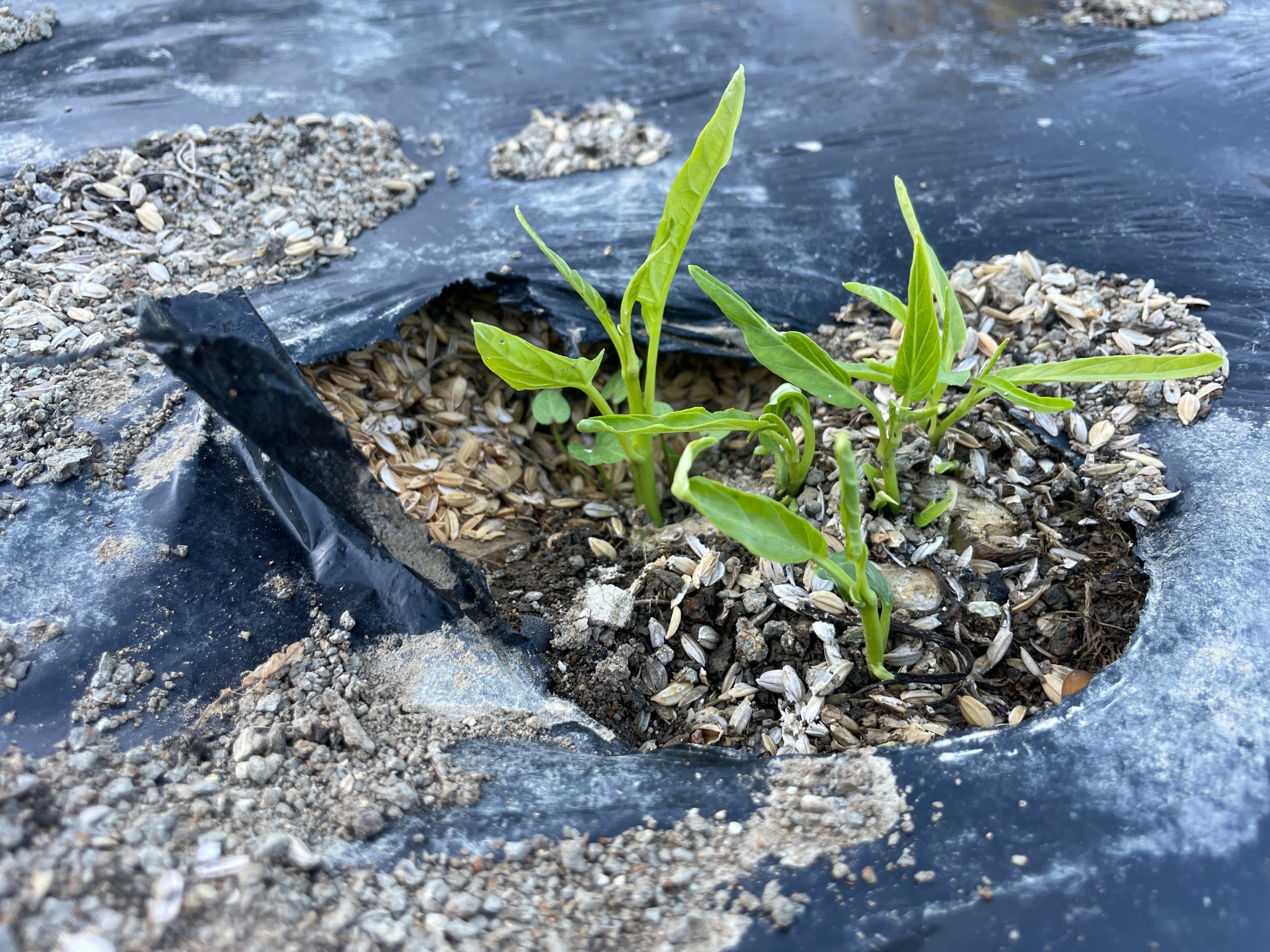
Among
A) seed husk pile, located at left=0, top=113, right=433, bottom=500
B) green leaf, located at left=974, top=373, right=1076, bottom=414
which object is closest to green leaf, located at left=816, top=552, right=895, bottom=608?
green leaf, located at left=974, top=373, right=1076, bottom=414

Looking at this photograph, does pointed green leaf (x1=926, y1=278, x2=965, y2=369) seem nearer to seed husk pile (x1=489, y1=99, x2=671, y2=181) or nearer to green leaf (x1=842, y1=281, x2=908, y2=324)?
green leaf (x1=842, y1=281, x2=908, y2=324)

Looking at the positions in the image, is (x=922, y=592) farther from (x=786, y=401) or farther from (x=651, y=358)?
(x=651, y=358)

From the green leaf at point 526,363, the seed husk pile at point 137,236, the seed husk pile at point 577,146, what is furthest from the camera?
the seed husk pile at point 577,146

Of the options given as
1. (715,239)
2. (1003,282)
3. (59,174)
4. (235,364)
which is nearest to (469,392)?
(715,239)

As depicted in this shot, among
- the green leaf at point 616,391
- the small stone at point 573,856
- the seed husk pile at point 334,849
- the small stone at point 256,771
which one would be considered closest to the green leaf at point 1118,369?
the seed husk pile at point 334,849

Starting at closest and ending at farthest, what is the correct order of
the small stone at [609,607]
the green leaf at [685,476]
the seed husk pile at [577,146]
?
the green leaf at [685,476]
the small stone at [609,607]
the seed husk pile at [577,146]

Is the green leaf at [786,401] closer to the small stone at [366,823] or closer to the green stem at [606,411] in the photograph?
the green stem at [606,411]
